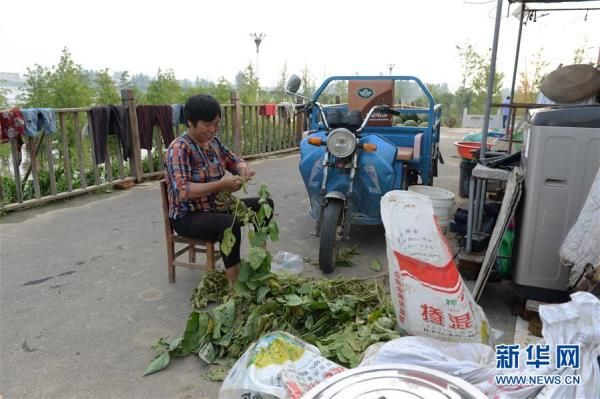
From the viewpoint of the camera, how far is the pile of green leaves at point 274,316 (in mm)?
2387

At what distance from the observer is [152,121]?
6797mm

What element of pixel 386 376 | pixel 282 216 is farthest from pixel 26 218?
pixel 386 376

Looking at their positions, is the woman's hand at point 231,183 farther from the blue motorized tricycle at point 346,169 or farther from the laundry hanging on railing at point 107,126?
the laundry hanging on railing at point 107,126

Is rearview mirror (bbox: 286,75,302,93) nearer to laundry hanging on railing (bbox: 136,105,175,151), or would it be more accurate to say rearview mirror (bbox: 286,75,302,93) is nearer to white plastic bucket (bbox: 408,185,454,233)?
white plastic bucket (bbox: 408,185,454,233)

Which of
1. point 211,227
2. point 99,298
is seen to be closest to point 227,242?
point 211,227

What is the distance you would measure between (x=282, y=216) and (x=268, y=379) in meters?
3.57

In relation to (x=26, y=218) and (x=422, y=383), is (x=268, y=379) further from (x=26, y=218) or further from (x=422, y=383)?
(x=26, y=218)

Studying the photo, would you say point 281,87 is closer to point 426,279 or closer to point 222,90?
point 222,90

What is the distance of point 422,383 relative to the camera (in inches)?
49.1

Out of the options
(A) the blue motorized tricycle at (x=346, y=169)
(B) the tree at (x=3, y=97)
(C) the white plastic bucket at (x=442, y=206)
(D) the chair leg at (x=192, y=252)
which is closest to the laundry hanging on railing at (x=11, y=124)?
(B) the tree at (x=3, y=97)

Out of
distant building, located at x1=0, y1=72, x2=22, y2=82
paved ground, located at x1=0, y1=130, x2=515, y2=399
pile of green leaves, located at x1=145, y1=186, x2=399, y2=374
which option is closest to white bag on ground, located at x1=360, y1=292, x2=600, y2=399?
pile of green leaves, located at x1=145, y1=186, x2=399, y2=374

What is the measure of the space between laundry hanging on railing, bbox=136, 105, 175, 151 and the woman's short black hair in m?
4.13

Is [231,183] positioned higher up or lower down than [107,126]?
lower down

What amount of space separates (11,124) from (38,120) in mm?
373
